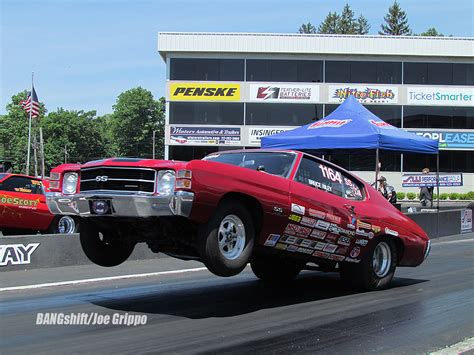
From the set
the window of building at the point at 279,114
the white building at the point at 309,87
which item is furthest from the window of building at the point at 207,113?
the window of building at the point at 279,114

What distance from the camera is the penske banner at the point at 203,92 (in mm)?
44594

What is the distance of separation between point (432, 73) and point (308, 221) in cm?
4303

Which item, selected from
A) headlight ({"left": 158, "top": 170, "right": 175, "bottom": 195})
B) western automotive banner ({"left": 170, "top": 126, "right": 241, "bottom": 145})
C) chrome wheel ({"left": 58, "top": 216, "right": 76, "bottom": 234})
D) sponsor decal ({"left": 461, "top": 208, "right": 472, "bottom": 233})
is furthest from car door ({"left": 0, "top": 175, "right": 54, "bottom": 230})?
western automotive banner ({"left": 170, "top": 126, "right": 241, "bottom": 145})

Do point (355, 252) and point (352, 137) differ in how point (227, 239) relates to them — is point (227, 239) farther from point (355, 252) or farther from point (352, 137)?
point (352, 137)

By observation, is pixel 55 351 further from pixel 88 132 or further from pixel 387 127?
pixel 88 132

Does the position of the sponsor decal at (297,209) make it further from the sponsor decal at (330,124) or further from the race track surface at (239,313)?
the sponsor decal at (330,124)

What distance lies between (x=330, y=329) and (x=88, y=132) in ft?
296

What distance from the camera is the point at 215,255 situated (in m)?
5.54

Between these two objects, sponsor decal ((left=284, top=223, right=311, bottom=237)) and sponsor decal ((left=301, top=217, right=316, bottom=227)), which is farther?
sponsor decal ((left=301, top=217, right=316, bottom=227))

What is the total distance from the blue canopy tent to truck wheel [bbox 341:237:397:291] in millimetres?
7016

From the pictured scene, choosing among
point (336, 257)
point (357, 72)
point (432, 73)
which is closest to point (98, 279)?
point (336, 257)

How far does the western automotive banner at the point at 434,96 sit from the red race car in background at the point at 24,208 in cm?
3688

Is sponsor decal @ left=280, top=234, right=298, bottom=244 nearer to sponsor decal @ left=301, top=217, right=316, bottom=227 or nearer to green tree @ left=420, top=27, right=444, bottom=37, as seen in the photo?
sponsor decal @ left=301, top=217, right=316, bottom=227

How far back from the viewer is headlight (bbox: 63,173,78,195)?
6119mm
